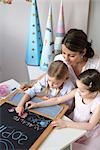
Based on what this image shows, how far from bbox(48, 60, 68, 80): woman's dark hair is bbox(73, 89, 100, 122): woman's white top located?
0.36 ft

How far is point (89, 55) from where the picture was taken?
1433 millimetres

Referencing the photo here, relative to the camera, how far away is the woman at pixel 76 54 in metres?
1.33

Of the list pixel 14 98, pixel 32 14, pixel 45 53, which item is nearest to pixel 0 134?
pixel 14 98

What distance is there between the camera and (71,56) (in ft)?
4.44

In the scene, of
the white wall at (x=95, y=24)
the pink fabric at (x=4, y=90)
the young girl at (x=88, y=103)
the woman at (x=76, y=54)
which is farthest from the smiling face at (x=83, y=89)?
the white wall at (x=95, y=24)

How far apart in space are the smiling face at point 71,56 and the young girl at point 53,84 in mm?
77

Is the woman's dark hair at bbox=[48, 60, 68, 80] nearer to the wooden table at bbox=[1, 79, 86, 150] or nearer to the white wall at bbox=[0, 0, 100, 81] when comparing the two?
the wooden table at bbox=[1, 79, 86, 150]

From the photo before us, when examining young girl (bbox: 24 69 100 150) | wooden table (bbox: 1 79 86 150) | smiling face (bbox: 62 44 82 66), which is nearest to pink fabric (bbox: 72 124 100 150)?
young girl (bbox: 24 69 100 150)

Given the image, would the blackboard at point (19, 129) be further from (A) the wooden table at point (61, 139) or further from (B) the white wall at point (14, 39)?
(B) the white wall at point (14, 39)

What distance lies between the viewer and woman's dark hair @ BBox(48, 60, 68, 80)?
125cm

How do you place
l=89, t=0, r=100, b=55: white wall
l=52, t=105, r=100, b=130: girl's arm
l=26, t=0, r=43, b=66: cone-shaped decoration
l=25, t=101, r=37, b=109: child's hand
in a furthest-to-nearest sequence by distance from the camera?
l=89, t=0, r=100, b=55: white wall < l=26, t=0, r=43, b=66: cone-shaped decoration < l=25, t=101, r=37, b=109: child's hand < l=52, t=105, r=100, b=130: girl's arm

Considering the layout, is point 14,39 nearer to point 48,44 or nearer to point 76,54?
point 48,44

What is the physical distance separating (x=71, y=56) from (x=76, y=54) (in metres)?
0.03

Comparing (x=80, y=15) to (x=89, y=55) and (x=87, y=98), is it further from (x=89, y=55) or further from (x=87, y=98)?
(x=87, y=98)
